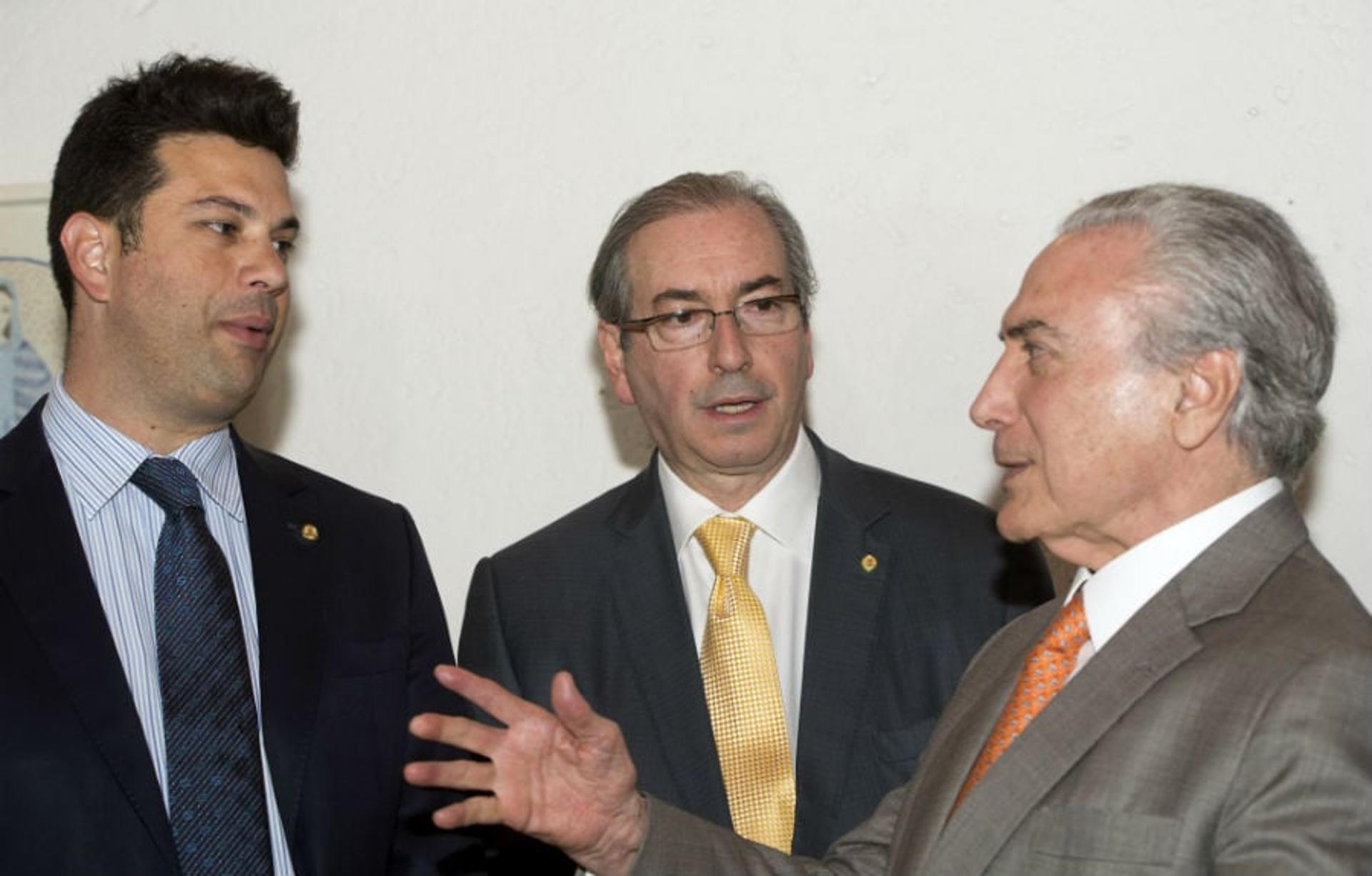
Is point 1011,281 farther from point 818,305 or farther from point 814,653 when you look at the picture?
point 814,653

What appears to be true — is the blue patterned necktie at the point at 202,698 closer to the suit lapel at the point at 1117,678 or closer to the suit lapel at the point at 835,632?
the suit lapel at the point at 835,632

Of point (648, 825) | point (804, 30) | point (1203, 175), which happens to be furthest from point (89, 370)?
point (1203, 175)

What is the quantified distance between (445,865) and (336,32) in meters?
1.69

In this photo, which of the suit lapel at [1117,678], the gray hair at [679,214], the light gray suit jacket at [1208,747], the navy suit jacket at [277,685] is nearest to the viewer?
the light gray suit jacket at [1208,747]

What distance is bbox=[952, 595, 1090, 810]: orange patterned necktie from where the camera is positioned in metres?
1.92

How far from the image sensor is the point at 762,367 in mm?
2521

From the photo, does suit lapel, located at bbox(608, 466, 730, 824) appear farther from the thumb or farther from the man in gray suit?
the thumb

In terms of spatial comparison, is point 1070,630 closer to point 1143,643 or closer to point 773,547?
point 1143,643

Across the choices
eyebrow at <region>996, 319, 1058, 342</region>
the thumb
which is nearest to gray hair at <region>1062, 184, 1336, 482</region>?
eyebrow at <region>996, 319, 1058, 342</region>

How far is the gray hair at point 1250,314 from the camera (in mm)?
1807

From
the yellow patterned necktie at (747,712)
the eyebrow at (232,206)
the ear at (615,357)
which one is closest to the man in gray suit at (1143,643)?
the yellow patterned necktie at (747,712)

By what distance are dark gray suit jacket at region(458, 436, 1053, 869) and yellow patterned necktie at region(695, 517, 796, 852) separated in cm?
2

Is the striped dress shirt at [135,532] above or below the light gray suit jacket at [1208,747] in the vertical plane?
above

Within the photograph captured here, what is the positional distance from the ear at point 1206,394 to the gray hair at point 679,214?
0.89 m
